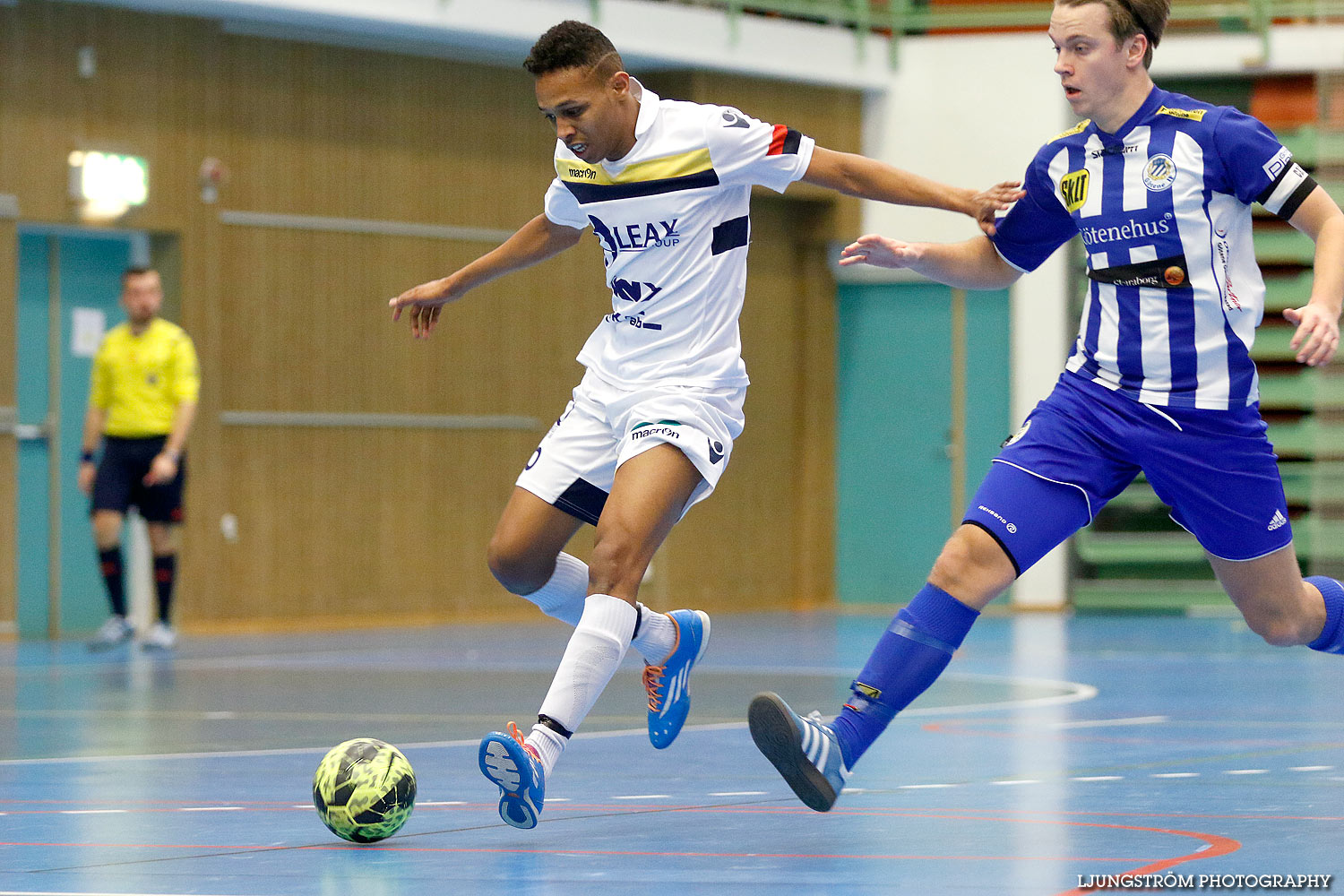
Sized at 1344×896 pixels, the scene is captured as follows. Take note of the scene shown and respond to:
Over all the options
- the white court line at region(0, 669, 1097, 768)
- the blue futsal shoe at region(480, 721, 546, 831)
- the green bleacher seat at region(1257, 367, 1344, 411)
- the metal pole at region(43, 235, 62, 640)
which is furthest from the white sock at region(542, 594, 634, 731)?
the green bleacher seat at region(1257, 367, 1344, 411)

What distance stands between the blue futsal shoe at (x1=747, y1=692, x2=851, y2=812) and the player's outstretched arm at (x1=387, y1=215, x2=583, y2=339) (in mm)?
1726

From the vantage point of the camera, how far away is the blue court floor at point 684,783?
421cm

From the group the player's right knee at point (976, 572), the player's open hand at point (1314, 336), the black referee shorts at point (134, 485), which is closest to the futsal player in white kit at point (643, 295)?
the player's right knee at point (976, 572)

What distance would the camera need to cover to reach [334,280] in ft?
50.3

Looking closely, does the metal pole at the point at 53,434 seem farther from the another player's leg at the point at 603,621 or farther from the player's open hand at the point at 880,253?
the player's open hand at the point at 880,253

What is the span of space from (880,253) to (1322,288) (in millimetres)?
1164

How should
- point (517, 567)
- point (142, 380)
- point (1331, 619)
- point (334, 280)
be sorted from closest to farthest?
point (1331, 619) < point (517, 567) < point (142, 380) < point (334, 280)

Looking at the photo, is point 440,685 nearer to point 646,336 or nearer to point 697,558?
point 646,336

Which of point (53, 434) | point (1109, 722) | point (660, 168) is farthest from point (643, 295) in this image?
point (53, 434)

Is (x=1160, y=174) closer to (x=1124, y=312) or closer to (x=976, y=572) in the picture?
(x=1124, y=312)

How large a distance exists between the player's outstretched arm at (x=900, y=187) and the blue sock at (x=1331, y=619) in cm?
130

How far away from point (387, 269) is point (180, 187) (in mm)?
1866

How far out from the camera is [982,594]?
4.87 metres

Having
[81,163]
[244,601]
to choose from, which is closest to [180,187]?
[81,163]
